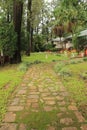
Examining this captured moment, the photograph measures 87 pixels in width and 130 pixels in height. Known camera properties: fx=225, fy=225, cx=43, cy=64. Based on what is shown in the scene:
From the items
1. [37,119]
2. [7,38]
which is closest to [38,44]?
[7,38]

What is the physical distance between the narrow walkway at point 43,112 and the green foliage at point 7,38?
7737mm

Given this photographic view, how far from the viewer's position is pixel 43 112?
190 inches

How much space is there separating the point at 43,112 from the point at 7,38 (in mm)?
10040

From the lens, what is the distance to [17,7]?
601 inches

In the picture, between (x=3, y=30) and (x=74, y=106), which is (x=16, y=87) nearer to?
(x=74, y=106)

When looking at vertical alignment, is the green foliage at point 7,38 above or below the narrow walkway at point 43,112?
above

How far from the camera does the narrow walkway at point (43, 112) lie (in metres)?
4.09

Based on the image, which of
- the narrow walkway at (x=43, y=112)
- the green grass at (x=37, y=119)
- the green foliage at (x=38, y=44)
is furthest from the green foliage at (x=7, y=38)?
the green foliage at (x=38, y=44)

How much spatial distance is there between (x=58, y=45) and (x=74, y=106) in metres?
40.5

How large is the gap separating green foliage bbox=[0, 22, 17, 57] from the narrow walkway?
25.4 feet

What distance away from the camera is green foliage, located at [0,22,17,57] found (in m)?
14.1

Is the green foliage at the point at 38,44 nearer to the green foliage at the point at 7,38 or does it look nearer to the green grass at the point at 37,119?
the green foliage at the point at 7,38

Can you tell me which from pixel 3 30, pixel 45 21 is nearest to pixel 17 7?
pixel 3 30

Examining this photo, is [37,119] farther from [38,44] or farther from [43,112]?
[38,44]
